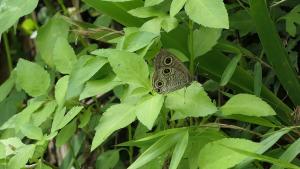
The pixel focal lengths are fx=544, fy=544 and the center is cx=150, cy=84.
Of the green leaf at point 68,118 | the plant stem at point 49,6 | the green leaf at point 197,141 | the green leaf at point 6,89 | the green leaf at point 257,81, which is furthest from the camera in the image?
the plant stem at point 49,6

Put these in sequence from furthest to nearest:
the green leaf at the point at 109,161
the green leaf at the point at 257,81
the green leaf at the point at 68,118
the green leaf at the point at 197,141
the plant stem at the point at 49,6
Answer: the plant stem at the point at 49,6 < the green leaf at the point at 109,161 < the green leaf at the point at 257,81 < the green leaf at the point at 68,118 < the green leaf at the point at 197,141

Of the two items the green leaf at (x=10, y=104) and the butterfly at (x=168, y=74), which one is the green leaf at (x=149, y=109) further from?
the green leaf at (x=10, y=104)

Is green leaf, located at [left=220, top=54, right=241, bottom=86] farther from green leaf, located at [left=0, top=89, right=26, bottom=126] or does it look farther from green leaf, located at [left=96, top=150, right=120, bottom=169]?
green leaf, located at [left=0, top=89, right=26, bottom=126]

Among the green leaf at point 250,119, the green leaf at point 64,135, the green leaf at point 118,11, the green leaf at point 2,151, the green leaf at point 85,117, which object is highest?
the green leaf at point 118,11

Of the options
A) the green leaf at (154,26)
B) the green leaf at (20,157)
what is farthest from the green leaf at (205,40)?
the green leaf at (20,157)

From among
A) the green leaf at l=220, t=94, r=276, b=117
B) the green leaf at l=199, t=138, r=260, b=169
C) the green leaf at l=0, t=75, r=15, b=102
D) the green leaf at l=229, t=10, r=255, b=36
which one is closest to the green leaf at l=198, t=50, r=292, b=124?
the green leaf at l=229, t=10, r=255, b=36

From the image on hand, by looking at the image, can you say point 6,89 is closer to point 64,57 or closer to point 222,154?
point 64,57
